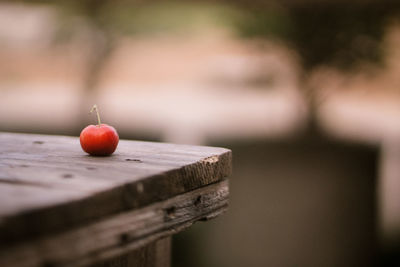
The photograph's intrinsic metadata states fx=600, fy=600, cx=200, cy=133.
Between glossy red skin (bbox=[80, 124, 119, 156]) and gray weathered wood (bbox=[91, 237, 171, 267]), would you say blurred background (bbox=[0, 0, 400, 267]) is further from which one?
glossy red skin (bbox=[80, 124, 119, 156])

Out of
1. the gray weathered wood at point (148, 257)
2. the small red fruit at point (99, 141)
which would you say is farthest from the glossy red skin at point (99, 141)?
the gray weathered wood at point (148, 257)

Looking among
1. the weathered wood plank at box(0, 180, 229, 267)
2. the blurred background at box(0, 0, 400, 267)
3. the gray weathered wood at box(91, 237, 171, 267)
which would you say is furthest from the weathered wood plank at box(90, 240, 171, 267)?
the blurred background at box(0, 0, 400, 267)

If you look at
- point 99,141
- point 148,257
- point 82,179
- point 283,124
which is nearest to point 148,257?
point 148,257

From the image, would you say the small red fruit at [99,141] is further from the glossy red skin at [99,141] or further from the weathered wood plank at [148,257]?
the weathered wood plank at [148,257]

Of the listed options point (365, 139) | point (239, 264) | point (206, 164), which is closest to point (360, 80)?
point (365, 139)

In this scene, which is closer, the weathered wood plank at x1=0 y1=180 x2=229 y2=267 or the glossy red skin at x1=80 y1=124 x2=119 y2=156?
the weathered wood plank at x1=0 y1=180 x2=229 y2=267

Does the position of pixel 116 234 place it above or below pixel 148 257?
above

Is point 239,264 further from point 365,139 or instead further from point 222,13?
point 222,13

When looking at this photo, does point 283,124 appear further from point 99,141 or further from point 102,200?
point 102,200
